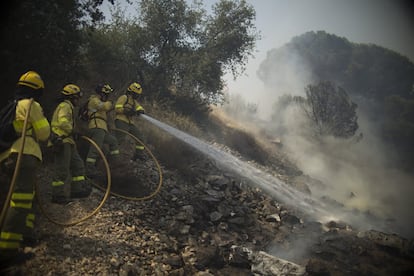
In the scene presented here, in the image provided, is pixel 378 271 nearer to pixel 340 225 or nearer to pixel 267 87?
pixel 340 225

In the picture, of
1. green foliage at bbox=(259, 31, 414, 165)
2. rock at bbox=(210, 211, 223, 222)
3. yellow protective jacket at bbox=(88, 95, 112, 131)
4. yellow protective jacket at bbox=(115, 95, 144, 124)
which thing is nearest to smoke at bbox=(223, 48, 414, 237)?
green foliage at bbox=(259, 31, 414, 165)

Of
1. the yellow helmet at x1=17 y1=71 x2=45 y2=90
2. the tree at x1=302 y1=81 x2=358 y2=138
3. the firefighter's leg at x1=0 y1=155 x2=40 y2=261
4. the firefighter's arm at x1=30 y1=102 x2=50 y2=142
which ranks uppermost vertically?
the tree at x1=302 y1=81 x2=358 y2=138

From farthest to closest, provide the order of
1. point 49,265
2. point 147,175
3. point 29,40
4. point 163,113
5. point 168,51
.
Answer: point 168,51 → point 163,113 → point 147,175 → point 29,40 → point 49,265

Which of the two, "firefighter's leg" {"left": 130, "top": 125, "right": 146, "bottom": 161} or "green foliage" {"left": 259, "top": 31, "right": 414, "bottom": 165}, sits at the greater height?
"green foliage" {"left": 259, "top": 31, "right": 414, "bottom": 165}

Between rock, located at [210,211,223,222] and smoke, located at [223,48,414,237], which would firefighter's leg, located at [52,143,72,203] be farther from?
smoke, located at [223,48,414,237]

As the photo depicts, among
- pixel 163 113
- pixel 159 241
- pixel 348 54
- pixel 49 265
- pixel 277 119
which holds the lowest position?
pixel 49 265

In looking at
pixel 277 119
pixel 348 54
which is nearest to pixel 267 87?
pixel 348 54

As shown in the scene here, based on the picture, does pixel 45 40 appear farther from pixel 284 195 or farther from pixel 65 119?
pixel 284 195

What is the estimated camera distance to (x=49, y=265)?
4039 mm

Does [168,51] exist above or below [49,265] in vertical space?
above

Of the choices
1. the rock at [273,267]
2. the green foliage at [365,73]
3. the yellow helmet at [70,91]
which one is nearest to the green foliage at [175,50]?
the yellow helmet at [70,91]

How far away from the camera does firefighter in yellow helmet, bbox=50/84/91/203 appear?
518 cm

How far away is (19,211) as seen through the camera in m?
3.89

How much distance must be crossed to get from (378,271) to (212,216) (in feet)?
12.2
